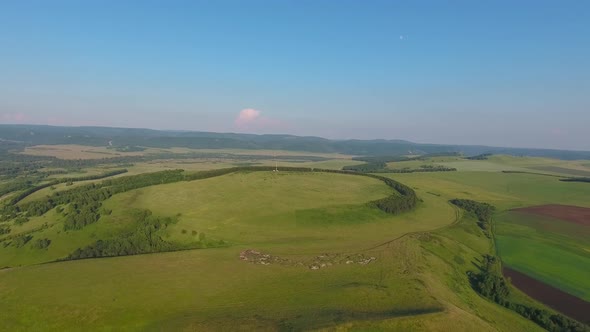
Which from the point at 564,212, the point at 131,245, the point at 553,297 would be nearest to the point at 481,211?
the point at 564,212

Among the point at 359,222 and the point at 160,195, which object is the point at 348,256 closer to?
the point at 359,222

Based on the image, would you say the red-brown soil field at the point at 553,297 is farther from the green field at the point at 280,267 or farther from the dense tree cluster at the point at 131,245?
the dense tree cluster at the point at 131,245

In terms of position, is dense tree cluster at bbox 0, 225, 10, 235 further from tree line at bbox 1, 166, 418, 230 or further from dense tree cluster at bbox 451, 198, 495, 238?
dense tree cluster at bbox 451, 198, 495, 238

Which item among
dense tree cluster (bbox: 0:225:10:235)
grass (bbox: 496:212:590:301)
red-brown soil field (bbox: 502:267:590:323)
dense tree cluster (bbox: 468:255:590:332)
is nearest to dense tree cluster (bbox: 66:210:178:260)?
dense tree cluster (bbox: 0:225:10:235)

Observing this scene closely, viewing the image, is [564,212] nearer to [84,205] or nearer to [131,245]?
[131,245]

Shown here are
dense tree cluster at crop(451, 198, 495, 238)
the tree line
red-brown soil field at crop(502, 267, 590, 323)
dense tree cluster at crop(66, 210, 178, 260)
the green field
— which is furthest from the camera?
dense tree cluster at crop(451, 198, 495, 238)
